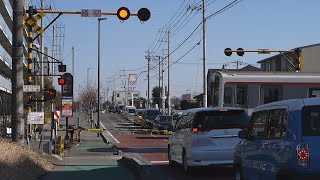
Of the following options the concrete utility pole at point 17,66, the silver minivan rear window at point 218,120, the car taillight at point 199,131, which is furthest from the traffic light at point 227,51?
the car taillight at point 199,131

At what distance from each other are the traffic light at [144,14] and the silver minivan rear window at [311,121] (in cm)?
1102

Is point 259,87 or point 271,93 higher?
point 259,87

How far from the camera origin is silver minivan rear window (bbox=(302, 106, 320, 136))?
7523 millimetres

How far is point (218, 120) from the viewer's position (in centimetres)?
1478

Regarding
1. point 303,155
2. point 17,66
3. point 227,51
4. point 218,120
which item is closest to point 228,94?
point 218,120

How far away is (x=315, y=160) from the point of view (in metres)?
7.35

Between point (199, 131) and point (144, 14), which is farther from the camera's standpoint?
point (144, 14)

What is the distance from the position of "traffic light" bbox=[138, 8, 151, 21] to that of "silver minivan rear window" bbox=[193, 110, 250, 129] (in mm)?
4689

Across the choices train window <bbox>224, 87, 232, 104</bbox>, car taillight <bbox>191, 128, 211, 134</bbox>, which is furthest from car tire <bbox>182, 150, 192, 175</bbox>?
train window <bbox>224, 87, 232, 104</bbox>

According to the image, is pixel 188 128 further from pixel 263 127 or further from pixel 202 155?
pixel 263 127

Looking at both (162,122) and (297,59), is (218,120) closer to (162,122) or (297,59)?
(297,59)

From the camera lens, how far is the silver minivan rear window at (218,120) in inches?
581

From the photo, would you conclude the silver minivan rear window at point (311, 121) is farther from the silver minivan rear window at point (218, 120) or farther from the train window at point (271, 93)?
the train window at point (271, 93)

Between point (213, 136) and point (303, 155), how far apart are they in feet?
23.8
